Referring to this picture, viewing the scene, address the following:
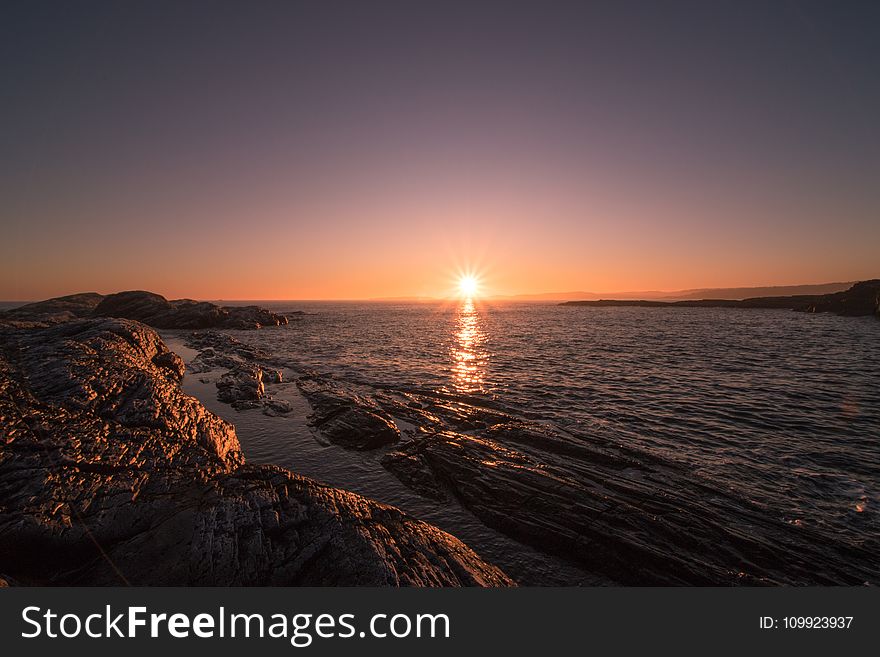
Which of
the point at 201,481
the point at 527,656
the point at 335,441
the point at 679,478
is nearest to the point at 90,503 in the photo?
the point at 201,481

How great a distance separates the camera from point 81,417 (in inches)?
316

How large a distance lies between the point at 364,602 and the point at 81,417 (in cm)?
868

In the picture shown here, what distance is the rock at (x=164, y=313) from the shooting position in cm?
6078

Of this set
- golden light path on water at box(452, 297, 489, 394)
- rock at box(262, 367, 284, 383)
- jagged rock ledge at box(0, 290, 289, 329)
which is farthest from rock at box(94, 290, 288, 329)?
golden light path on water at box(452, 297, 489, 394)

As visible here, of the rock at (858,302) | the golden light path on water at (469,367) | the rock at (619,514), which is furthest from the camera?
the rock at (858,302)

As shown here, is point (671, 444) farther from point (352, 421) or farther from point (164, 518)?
point (164, 518)

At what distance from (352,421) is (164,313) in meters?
69.1

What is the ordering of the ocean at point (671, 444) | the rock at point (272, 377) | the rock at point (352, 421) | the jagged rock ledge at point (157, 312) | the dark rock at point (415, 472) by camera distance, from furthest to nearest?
1. the jagged rock ledge at point (157, 312)
2. the rock at point (272, 377)
3. the rock at point (352, 421)
4. the dark rock at point (415, 472)
5. the ocean at point (671, 444)

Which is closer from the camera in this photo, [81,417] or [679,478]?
[81,417]

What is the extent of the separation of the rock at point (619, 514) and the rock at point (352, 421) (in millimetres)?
1308

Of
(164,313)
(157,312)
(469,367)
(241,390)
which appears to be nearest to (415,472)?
(241,390)

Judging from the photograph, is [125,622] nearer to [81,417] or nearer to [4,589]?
[4,589]

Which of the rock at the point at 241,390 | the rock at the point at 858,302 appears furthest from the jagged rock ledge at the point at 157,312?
the rock at the point at 858,302

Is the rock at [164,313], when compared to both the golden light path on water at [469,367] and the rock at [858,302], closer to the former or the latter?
the golden light path on water at [469,367]
